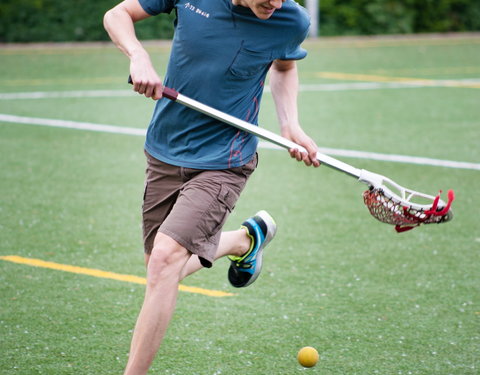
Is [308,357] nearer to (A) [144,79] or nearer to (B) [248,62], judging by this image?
(B) [248,62]

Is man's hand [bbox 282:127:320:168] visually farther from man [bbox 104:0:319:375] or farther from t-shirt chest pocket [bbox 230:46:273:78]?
t-shirt chest pocket [bbox 230:46:273:78]

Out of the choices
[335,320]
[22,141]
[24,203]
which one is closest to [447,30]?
[22,141]

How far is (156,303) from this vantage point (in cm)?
396

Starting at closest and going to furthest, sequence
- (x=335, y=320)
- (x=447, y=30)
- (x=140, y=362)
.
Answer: (x=140, y=362) → (x=335, y=320) → (x=447, y=30)

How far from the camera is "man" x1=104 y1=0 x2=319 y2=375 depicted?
4188 millimetres

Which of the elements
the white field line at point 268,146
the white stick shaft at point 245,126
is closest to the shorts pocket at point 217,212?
the white stick shaft at point 245,126

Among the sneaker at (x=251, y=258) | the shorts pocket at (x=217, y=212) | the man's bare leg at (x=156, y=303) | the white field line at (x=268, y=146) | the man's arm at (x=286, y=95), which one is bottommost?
the white field line at (x=268, y=146)

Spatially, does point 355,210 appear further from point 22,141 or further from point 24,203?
point 22,141

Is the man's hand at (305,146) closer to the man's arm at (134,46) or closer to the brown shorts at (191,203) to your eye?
the brown shorts at (191,203)

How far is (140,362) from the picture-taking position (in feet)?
12.8

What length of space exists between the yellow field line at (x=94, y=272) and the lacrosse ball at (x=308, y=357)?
124 cm

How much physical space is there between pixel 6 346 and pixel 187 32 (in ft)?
6.79

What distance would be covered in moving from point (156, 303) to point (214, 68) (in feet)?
4.12

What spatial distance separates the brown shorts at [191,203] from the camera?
415 cm
